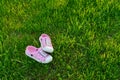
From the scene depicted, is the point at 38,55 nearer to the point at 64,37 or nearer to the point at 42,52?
the point at 42,52

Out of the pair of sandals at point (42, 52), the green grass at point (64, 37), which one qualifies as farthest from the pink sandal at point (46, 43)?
the green grass at point (64, 37)

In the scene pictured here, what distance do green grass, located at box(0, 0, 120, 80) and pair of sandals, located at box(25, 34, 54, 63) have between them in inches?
2.5

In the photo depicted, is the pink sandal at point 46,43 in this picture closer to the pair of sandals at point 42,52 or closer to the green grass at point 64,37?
the pair of sandals at point 42,52

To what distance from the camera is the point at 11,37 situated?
12.1 feet

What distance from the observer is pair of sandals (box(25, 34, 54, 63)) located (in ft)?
11.1

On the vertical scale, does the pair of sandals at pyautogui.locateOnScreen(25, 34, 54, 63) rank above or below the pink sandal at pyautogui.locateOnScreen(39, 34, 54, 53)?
below

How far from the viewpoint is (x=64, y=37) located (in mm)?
3633

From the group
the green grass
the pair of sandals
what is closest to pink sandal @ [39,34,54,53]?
the pair of sandals

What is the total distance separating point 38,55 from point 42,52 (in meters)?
0.06

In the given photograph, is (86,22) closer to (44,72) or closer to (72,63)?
(72,63)

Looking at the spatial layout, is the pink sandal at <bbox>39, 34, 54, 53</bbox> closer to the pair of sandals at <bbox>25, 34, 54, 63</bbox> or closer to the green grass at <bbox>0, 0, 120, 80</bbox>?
the pair of sandals at <bbox>25, 34, 54, 63</bbox>

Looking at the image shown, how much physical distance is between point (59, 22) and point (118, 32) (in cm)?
71

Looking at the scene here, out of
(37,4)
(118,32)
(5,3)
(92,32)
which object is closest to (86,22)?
(92,32)

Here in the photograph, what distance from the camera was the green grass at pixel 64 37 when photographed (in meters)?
3.38
